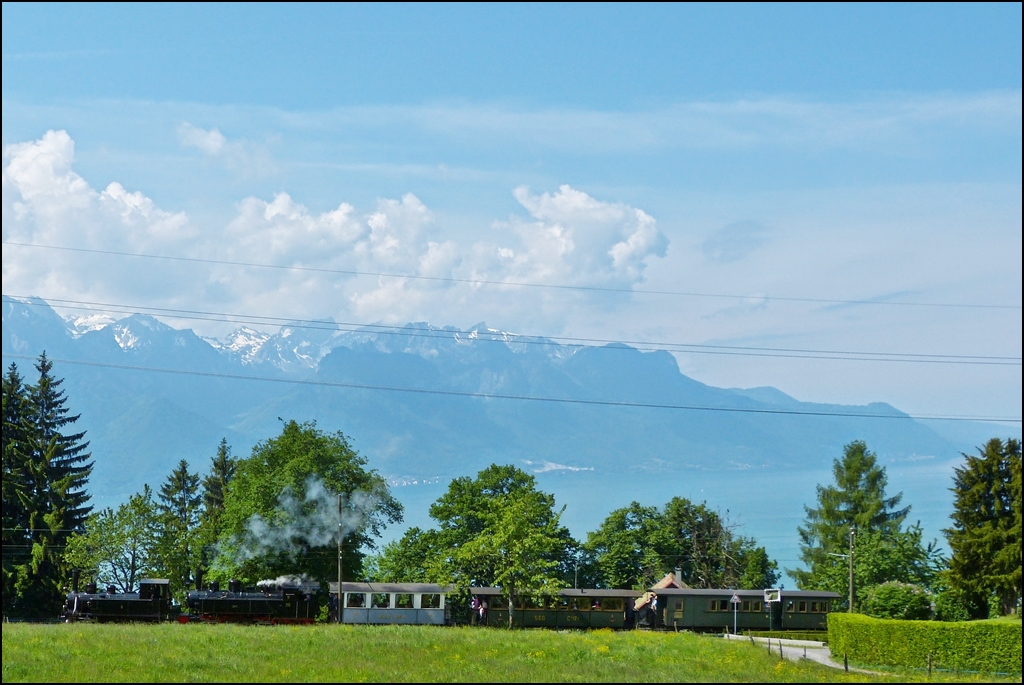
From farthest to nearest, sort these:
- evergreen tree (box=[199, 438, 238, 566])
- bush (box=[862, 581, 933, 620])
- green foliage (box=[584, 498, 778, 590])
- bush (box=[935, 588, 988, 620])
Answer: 1. evergreen tree (box=[199, 438, 238, 566])
2. green foliage (box=[584, 498, 778, 590])
3. bush (box=[862, 581, 933, 620])
4. bush (box=[935, 588, 988, 620])

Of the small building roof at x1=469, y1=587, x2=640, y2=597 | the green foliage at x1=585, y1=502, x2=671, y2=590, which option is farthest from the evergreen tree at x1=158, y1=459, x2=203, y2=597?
the green foliage at x1=585, y1=502, x2=671, y2=590

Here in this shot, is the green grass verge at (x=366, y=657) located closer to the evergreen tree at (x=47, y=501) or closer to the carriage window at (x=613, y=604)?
the carriage window at (x=613, y=604)

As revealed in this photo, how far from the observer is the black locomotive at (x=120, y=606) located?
5488 cm

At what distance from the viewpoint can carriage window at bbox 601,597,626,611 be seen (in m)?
62.8

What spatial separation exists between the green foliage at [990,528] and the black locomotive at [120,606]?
145 ft

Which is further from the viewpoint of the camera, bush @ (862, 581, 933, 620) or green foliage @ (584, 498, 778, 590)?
green foliage @ (584, 498, 778, 590)

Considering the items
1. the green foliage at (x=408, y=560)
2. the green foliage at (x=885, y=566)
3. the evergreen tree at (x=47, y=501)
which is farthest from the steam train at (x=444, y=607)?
the evergreen tree at (x=47, y=501)

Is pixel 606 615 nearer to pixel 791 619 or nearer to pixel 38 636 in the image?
pixel 791 619

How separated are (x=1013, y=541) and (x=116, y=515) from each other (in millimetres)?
56846

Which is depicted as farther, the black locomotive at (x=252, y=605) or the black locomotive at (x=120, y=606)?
the black locomotive at (x=252, y=605)

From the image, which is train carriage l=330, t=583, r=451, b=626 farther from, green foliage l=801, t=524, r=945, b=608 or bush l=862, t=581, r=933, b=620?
green foliage l=801, t=524, r=945, b=608

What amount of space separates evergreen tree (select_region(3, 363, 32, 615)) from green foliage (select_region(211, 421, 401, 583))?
49.2 feet

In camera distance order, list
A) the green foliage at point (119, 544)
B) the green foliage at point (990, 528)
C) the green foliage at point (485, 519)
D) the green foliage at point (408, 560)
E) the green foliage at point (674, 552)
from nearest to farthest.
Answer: the green foliage at point (990, 528) → the green foliage at point (485, 519) → the green foliage at point (119, 544) → the green foliage at point (408, 560) → the green foliage at point (674, 552)

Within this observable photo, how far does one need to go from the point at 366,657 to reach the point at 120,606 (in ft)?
75.2
